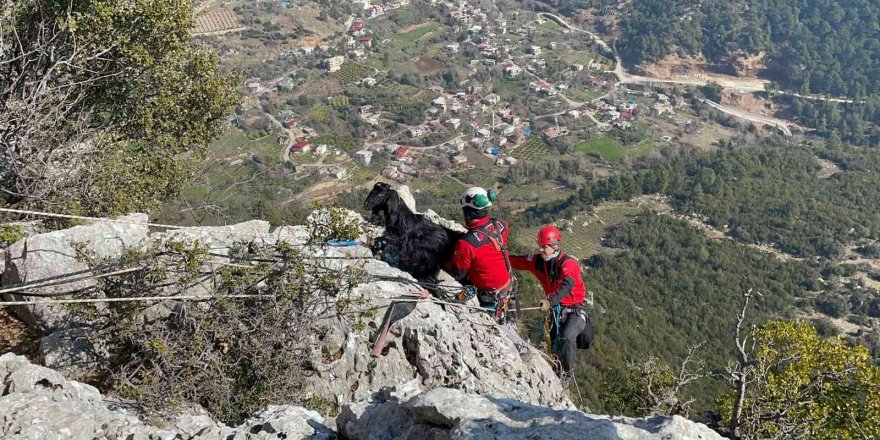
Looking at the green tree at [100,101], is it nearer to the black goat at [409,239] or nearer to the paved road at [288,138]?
the black goat at [409,239]

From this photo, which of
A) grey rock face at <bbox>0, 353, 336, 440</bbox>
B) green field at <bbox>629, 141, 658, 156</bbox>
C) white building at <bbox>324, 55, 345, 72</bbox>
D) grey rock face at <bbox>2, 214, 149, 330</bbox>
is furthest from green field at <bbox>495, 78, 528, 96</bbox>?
grey rock face at <bbox>0, 353, 336, 440</bbox>

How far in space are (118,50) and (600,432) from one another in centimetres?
976

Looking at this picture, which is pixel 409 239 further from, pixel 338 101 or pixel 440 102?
pixel 338 101

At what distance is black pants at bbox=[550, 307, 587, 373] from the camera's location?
6730 mm

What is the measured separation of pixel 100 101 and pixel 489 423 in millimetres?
9556

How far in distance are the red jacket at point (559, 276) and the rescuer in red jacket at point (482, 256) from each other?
309 millimetres

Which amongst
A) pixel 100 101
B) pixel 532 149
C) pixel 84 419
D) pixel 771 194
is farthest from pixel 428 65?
pixel 84 419

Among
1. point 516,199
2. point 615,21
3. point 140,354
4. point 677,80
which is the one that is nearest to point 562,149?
point 516,199

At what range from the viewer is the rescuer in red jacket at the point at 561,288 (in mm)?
6398

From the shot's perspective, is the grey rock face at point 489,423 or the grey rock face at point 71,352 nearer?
the grey rock face at point 489,423

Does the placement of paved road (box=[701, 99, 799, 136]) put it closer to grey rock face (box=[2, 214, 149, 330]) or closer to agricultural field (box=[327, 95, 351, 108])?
agricultural field (box=[327, 95, 351, 108])

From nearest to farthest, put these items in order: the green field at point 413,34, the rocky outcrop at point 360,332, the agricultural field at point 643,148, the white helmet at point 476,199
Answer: the rocky outcrop at point 360,332, the white helmet at point 476,199, the agricultural field at point 643,148, the green field at point 413,34

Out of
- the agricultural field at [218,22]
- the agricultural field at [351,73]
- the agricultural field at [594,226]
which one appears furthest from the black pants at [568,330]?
the agricultural field at [218,22]

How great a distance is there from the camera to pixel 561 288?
6.32m
